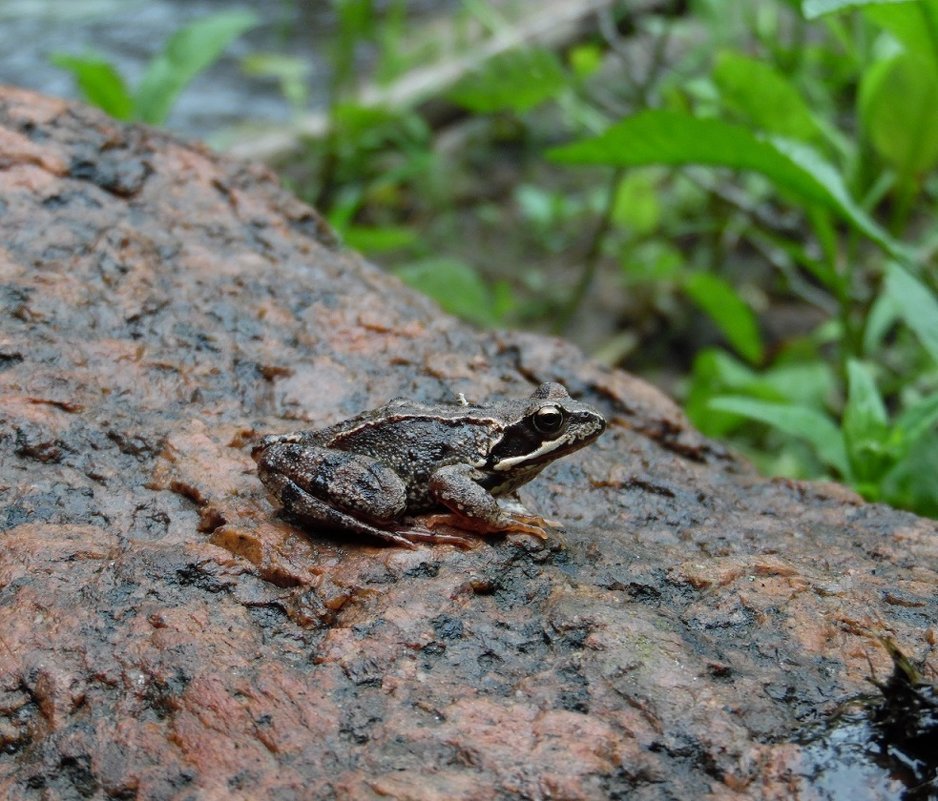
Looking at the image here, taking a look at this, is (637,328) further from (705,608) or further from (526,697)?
(526,697)

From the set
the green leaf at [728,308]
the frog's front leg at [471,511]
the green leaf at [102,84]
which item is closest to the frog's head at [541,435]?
the frog's front leg at [471,511]

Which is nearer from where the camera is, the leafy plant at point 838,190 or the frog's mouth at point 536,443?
the frog's mouth at point 536,443

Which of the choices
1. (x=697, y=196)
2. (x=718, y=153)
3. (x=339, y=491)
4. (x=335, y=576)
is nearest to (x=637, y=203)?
(x=697, y=196)

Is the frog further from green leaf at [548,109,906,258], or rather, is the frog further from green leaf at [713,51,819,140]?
green leaf at [713,51,819,140]

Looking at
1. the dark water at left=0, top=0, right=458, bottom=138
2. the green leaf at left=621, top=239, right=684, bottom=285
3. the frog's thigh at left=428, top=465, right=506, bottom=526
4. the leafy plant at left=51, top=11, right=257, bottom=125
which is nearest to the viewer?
the frog's thigh at left=428, top=465, right=506, bottom=526

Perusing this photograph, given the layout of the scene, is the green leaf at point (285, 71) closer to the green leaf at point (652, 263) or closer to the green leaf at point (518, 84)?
the green leaf at point (518, 84)

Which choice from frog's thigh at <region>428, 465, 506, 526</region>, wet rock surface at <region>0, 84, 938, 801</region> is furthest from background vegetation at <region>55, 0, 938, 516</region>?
frog's thigh at <region>428, 465, 506, 526</region>

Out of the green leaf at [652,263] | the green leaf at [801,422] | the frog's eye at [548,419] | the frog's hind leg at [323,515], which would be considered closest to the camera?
the frog's hind leg at [323,515]
